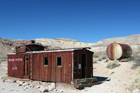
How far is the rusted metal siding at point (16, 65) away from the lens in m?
14.9

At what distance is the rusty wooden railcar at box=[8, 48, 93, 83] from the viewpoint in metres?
11.8

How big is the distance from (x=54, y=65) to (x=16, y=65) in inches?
195

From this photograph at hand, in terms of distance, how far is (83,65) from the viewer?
1321 centimetres

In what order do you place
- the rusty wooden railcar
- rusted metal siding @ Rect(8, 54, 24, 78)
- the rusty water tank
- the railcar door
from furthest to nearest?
the rusty water tank, rusted metal siding @ Rect(8, 54, 24, 78), the railcar door, the rusty wooden railcar

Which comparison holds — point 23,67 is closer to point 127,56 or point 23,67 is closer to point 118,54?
point 118,54

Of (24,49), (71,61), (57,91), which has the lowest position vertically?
(57,91)

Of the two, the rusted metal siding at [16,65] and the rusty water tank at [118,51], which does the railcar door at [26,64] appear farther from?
the rusty water tank at [118,51]

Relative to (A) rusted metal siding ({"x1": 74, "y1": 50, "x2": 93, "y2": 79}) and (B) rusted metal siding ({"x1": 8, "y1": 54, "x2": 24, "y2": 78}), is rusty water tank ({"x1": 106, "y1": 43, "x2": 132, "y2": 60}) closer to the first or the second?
(A) rusted metal siding ({"x1": 74, "y1": 50, "x2": 93, "y2": 79})

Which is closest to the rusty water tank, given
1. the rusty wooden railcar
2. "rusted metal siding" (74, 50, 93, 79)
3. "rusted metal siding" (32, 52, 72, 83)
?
the rusty wooden railcar

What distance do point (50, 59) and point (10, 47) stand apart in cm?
5345

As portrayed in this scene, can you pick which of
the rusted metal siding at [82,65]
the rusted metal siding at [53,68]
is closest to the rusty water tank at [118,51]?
the rusted metal siding at [82,65]

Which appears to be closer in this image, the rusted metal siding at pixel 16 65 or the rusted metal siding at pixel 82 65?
the rusted metal siding at pixel 82 65

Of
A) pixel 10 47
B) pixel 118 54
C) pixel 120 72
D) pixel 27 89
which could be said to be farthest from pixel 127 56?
pixel 10 47

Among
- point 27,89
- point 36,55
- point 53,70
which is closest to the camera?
point 27,89
